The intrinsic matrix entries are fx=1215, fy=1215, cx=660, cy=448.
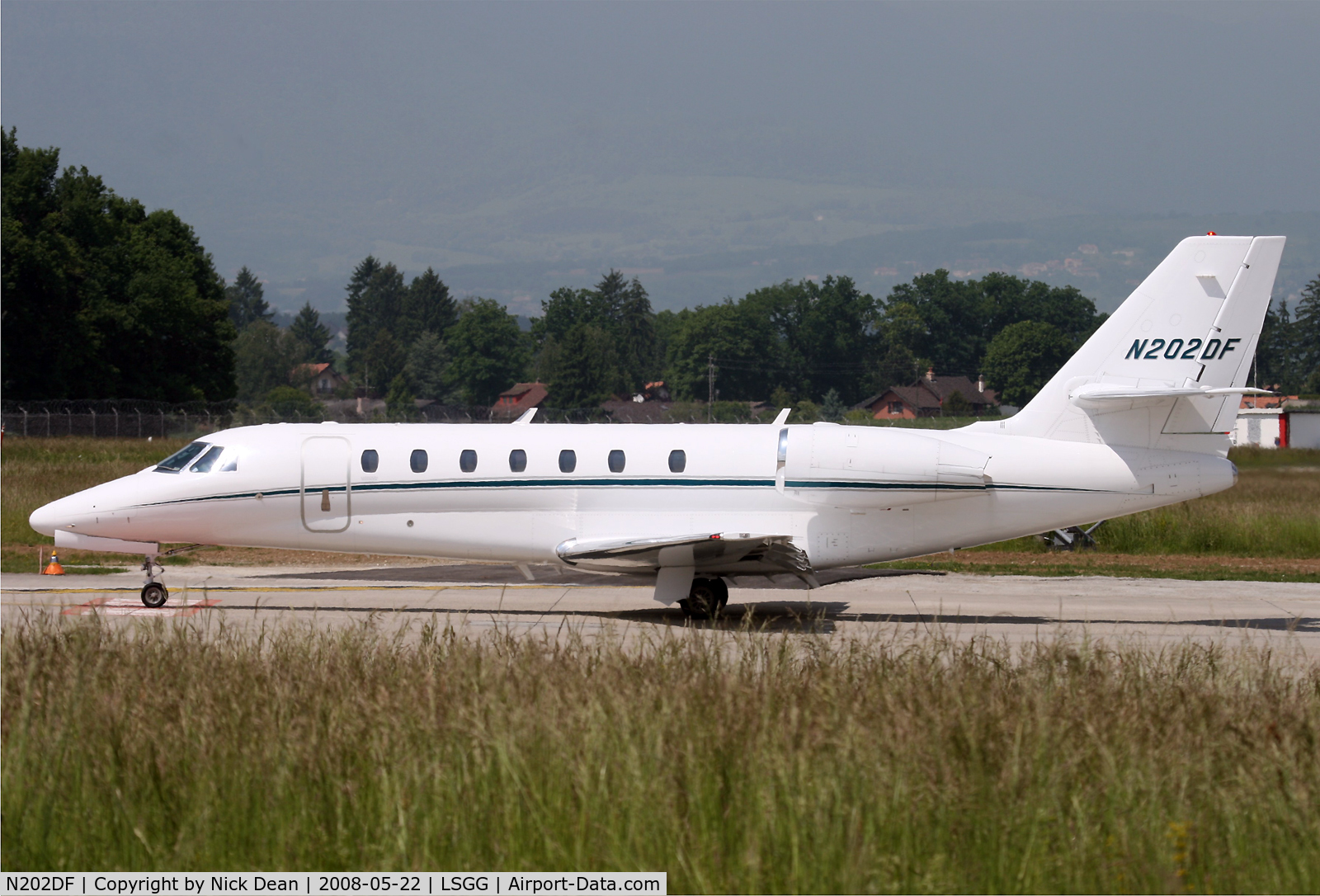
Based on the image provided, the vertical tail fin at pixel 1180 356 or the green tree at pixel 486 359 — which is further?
the green tree at pixel 486 359

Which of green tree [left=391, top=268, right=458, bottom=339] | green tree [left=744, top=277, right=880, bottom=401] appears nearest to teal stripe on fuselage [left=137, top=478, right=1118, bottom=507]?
green tree [left=744, top=277, right=880, bottom=401]

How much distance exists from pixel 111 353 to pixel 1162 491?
59308 mm

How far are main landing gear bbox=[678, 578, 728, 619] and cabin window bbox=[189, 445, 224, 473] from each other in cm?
648

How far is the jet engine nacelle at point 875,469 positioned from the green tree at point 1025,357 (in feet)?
370

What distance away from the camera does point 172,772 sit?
22.3ft

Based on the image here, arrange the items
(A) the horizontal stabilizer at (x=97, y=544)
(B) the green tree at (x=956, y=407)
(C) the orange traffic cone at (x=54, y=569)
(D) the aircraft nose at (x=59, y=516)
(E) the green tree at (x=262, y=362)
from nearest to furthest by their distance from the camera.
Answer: (D) the aircraft nose at (x=59, y=516)
(A) the horizontal stabilizer at (x=97, y=544)
(C) the orange traffic cone at (x=54, y=569)
(B) the green tree at (x=956, y=407)
(E) the green tree at (x=262, y=362)

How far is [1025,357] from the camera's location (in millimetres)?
126000

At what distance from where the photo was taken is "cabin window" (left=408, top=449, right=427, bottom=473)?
626 inches

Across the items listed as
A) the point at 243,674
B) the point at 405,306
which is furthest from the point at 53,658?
the point at 405,306

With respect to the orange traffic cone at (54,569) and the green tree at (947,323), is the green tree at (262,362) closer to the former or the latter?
the green tree at (947,323)

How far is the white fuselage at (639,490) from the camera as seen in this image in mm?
15438

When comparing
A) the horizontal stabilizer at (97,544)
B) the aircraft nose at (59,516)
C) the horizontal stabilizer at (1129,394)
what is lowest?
the horizontal stabilizer at (97,544)

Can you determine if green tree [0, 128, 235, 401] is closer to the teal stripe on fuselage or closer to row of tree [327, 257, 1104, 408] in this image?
the teal stripe on fuselage

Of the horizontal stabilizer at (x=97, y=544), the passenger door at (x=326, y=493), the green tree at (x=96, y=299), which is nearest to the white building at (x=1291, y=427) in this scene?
the passenger door at (x=326, y=493)
